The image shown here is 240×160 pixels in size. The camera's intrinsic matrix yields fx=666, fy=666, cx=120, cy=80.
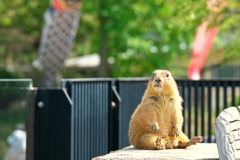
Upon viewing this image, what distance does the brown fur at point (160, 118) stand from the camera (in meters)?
6.53

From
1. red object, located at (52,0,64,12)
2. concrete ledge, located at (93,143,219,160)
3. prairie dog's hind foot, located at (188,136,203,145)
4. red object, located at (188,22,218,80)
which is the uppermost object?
red object, located at (52,0,64,12)

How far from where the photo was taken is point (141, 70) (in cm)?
2272

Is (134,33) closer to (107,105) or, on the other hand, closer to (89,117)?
(107,105)

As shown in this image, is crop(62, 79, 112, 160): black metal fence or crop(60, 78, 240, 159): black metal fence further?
crop(60, 78, 240, 159): black metal fence

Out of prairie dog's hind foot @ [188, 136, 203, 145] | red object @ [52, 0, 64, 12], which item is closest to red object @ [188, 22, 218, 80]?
red object @ [52, 0, 64, 12]

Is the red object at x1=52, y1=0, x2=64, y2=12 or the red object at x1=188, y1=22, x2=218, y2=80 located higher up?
the red object at x1=52, y1=0, x2=64, y2=12

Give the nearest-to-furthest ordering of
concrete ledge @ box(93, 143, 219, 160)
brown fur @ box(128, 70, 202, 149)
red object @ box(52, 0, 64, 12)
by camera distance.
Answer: concrete ledge @ box(93, 143, 219, 160), brown fur @ box(128, 70, 202, 149), red object @ box(52, 0, 64, 12)

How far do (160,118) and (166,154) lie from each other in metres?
0.63

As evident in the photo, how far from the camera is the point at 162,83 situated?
21.6 feet

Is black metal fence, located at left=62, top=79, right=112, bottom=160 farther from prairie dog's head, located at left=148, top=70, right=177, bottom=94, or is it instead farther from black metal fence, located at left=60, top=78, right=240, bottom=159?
prairie dog's head, located at left=148, top=70, right=177, bottom=94

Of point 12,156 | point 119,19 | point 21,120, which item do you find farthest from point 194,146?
point 119,19

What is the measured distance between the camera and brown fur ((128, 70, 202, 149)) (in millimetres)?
6527

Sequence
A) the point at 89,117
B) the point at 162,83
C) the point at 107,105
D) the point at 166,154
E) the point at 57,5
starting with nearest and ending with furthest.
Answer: the point at 166,154, the point at 162,83, the point at 89,117, the point at 107,105, the point at 57,5

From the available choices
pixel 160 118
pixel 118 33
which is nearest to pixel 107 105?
pixel 160 118
